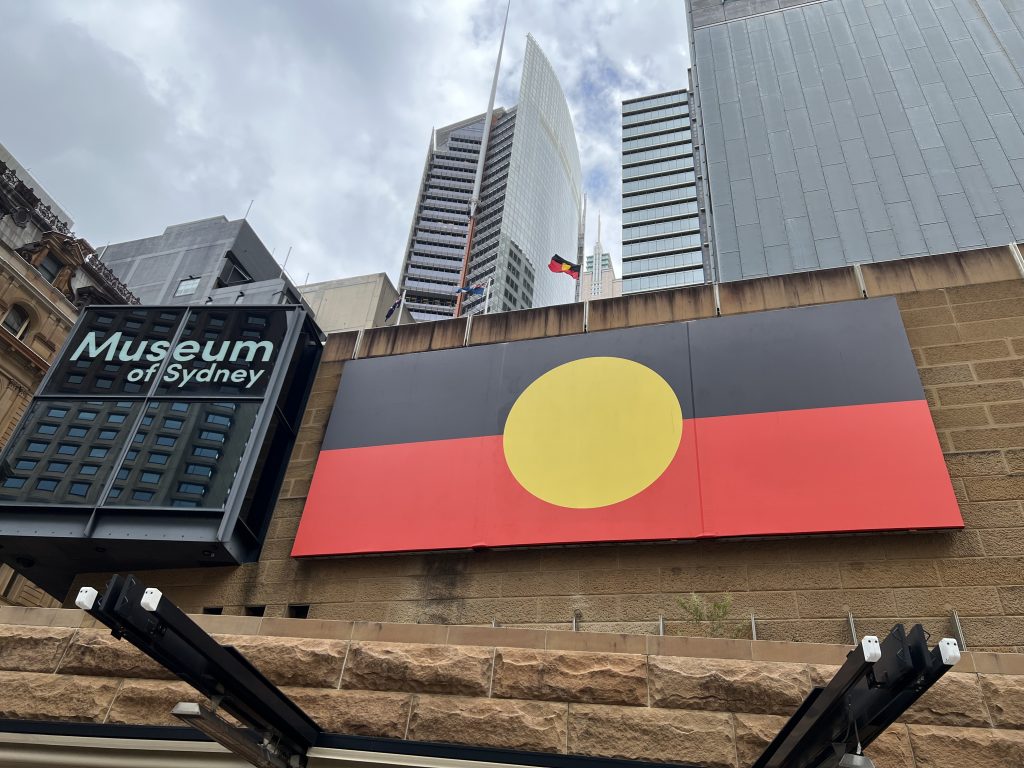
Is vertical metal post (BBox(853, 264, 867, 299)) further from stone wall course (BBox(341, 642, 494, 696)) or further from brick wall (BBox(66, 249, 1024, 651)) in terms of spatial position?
stone wall course (BBox(341, 642, 494, 696))

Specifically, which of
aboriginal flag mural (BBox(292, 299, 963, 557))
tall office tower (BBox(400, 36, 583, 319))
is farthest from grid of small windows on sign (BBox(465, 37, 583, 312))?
aboriginal flag mural (BBox(292, 299, 963, 557))

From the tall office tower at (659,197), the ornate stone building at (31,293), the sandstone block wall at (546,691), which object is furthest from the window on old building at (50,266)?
the tall office tower at (659,197)

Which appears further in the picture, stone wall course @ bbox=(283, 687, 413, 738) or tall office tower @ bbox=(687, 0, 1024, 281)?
tall office tower @ bbox=(687, 0, 1024, 281)

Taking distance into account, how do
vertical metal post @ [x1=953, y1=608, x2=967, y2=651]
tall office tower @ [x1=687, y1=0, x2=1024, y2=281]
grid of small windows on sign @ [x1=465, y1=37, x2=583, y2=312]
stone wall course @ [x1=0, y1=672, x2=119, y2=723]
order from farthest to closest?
grid of small windows on sign @ [x1=465, y1=37, x2=583, y2=312], tall office tower @ [x1=687, y1=0, x2=1024, y2=281], vertical metal post @ [x1=953, y1=608, x2=967, y2=651], stone wall course @ [x1=0, y1=672, x2=119, y2=723]

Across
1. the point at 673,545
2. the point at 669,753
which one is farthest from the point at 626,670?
the point at 673,545

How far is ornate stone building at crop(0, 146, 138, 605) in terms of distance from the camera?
113 feet

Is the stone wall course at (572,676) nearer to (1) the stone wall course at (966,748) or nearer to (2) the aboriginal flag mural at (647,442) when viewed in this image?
(1) the stone wall course at (966,748)

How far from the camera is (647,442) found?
12844 mm

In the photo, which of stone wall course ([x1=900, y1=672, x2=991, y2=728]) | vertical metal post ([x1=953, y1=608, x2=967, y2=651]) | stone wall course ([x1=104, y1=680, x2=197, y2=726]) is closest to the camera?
stone wall course ([x1=900, y1=672, x2=991, y2=728])

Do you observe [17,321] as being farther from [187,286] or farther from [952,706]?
[952,706]

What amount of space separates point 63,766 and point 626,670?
643cm

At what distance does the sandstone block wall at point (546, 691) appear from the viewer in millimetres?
7688

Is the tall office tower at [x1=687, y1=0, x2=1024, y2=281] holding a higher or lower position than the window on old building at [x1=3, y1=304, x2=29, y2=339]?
higher

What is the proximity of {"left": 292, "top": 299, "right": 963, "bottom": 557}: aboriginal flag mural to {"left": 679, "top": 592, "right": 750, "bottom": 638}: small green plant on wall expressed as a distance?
1.08 metres
